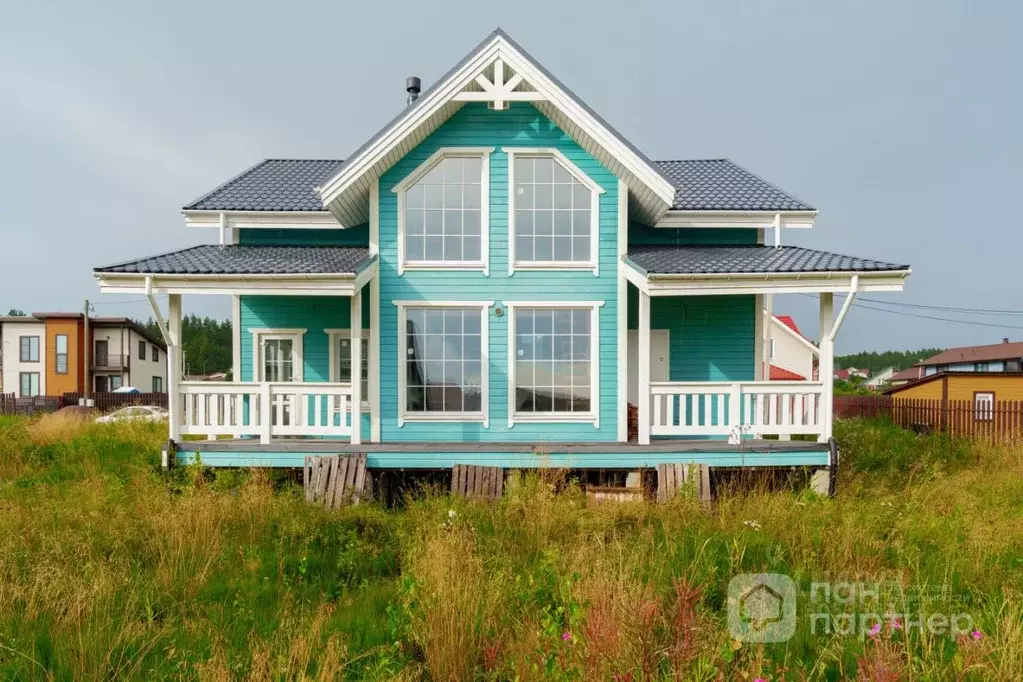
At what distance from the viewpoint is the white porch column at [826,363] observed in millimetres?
8633

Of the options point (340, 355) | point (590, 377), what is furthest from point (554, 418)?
point (340, 355)

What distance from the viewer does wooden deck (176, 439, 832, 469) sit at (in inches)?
336

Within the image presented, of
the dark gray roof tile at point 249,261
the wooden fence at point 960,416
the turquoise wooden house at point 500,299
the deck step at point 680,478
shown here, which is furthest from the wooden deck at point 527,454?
the wooden fence at point 960,416

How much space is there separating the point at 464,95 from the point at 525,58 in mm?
1143

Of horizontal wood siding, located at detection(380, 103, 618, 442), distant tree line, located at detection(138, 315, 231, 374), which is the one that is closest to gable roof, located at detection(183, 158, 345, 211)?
horizontal wood siding, located at detection(380, 103, 618, 442)

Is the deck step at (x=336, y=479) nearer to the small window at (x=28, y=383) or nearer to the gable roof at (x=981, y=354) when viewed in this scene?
the small window at (x=28, y=383)

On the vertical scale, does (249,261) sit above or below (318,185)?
below

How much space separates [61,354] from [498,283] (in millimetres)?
47677

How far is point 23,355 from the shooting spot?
4256 cm

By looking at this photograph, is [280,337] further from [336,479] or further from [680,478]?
[680,478]

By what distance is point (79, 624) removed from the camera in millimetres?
4203

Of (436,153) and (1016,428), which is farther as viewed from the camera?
(1016,428)

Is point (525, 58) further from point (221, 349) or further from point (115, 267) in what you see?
point (221, 349)

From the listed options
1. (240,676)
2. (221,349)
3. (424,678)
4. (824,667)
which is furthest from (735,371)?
(221,349)
